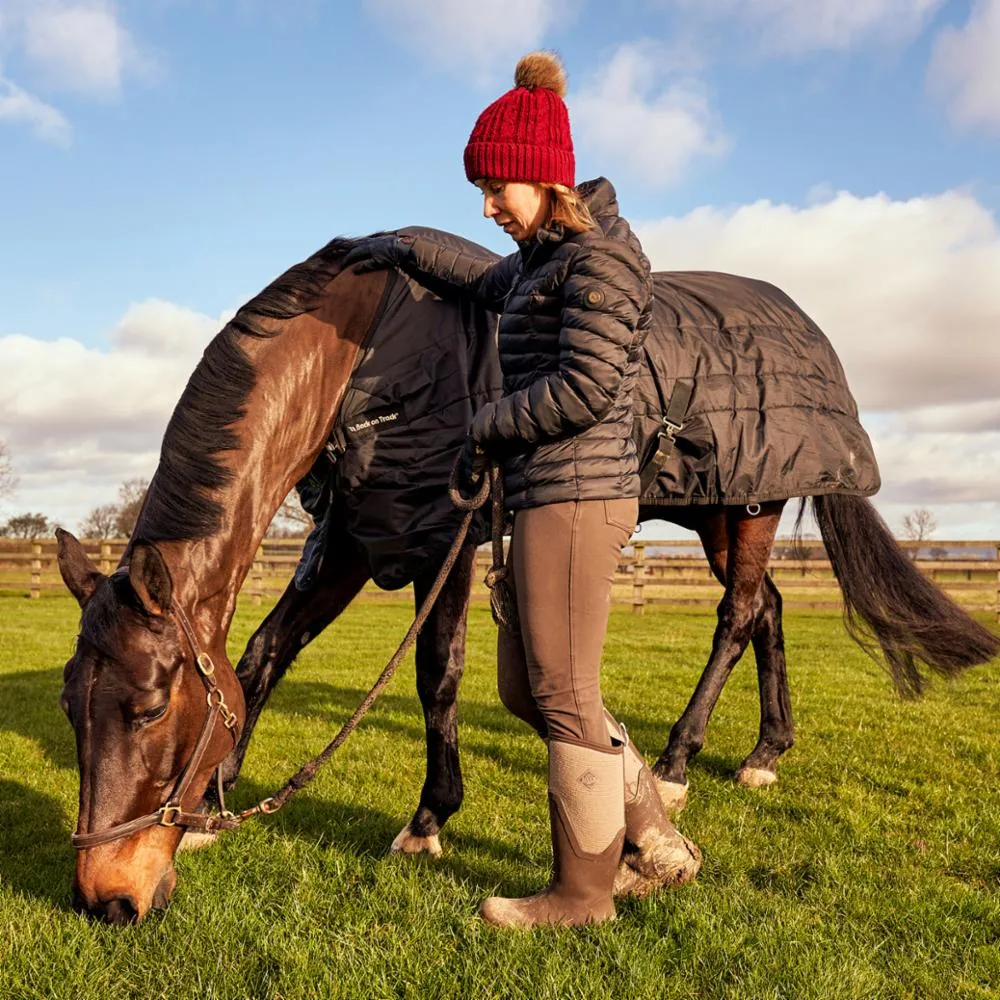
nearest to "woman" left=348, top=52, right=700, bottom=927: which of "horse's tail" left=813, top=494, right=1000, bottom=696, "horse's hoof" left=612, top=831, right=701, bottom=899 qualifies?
"horse's hoof" left=612, top=831, right=701, bottom=899

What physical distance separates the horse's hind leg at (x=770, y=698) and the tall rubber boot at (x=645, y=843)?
1798mm

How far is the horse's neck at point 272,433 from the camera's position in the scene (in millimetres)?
2874

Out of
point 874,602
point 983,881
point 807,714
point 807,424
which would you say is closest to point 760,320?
point 807,424

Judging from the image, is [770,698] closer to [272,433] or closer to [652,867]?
[652,867]

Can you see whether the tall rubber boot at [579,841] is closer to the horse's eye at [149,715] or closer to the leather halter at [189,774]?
the leather halter at [189,774]

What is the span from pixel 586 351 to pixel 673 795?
8.14 ft

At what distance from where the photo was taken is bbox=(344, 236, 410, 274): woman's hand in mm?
3531

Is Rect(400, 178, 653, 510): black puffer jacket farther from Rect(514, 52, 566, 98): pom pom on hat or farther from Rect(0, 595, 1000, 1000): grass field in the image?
Rect(0, 595, 1000, 1000): grass field

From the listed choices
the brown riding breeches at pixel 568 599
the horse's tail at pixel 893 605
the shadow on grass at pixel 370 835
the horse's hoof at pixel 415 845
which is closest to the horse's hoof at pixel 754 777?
the horse's tail at pixel 893 605

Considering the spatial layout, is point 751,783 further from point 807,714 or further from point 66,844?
point 66,844

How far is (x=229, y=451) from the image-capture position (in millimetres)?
3037

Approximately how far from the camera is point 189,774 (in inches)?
105

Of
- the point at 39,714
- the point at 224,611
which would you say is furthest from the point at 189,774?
the point at 39,714

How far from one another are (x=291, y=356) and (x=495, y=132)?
1182mm
